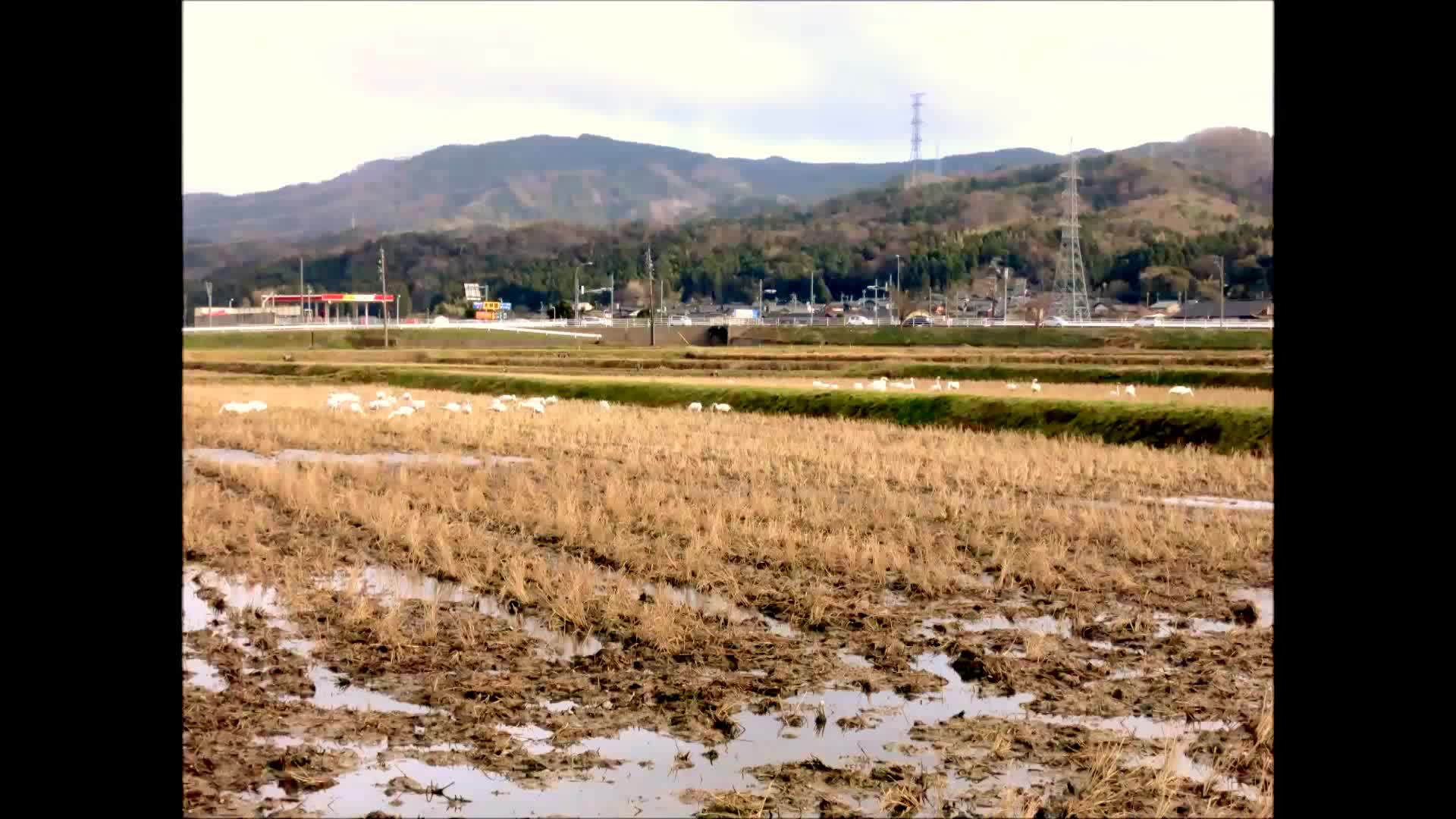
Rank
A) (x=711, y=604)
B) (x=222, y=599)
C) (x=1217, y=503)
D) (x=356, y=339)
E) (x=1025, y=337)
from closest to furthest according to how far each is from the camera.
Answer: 1. (x=711, y=604)
2. (x=222, y=599)
3. (x=1217, y=503)
4. (x=1025, y=337)
5. (x=356, y=339)

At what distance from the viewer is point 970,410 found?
29125mm

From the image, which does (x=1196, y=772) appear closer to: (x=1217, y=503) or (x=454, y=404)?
(x=1217, y=503)

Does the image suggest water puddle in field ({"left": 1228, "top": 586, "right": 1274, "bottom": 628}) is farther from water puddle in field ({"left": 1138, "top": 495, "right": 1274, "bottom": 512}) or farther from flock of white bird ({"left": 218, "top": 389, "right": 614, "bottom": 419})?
flock of white bird ({"left": 218, "top": 389, "right": 614, "bottom": 419})

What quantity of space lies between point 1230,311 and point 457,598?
134461 mm

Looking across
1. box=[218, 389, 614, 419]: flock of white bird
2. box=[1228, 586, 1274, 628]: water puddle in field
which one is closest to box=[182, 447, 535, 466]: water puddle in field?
box=[218, 389, 614, 419]: flock of white bird

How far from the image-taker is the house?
418ft

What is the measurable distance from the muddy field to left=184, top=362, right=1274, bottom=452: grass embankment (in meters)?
3.57

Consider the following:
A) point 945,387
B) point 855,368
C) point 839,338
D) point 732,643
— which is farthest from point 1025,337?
point 732,643
